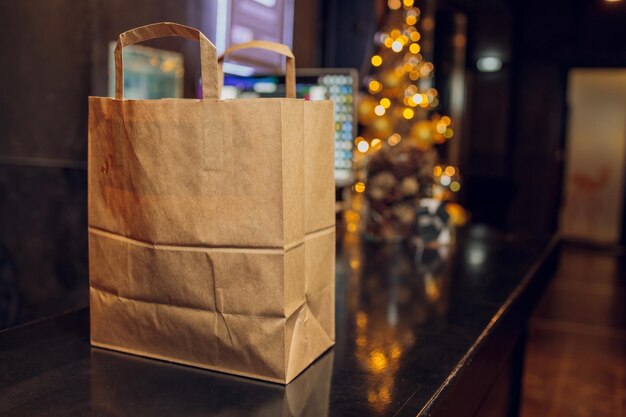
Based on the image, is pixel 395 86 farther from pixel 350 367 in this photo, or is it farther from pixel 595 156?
pixel 350 367

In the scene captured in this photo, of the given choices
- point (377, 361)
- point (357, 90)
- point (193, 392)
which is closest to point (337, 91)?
point (357, 90)

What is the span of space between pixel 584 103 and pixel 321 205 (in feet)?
23.8

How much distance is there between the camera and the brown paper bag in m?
0.68

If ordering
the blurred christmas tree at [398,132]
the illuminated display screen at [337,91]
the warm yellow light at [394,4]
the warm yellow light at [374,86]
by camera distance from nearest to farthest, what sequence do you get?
Result: the blurred christmas tree at [398,132], the illuminated display screen at [337,91], the warm yellow light at [374,86], the warm yellow light at [394,4]

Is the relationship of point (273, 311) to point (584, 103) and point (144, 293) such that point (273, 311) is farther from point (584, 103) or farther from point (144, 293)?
point (584, 103)

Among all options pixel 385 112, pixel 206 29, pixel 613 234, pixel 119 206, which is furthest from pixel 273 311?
pixel 613 234

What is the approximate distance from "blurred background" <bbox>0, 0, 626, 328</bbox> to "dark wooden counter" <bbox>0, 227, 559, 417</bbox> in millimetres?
846

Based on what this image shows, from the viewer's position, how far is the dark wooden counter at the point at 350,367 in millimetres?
670

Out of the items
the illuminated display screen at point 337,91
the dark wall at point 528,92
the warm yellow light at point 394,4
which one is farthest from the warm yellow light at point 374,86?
the dark wall at point 528,92

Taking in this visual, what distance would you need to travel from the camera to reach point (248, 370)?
0.72 meters

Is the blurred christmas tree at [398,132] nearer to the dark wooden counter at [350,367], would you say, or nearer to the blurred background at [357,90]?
the blurred background at [357,90]

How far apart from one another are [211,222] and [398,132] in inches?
182

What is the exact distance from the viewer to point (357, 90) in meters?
2.75

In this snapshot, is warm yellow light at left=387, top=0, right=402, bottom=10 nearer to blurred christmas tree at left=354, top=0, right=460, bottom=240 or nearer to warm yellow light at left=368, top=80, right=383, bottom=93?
blurred christmas tree at left=354, top=0, right=460, bottom=240
